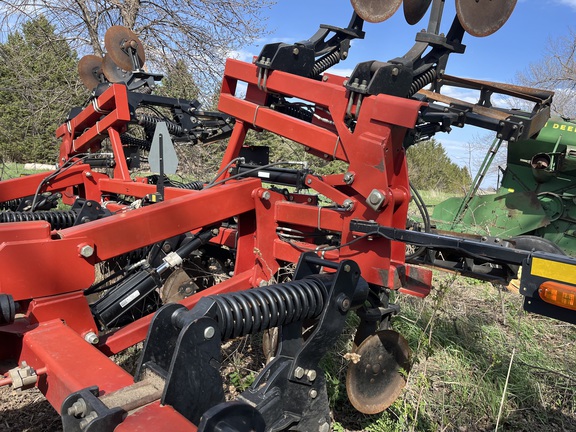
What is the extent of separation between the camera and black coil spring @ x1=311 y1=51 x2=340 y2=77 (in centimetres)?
451

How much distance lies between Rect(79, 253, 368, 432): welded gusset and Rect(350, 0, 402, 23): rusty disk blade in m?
2.47

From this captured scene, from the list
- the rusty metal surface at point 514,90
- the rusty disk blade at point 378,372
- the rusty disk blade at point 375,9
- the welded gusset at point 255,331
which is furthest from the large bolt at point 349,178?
the rusty metal surface at point 514,90

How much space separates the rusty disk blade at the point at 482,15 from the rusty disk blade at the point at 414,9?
2.38 ft

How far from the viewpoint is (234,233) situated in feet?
14.3

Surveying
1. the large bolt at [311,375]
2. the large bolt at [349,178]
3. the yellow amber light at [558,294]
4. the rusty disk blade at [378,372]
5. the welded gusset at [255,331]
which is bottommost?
the rusty disk blade at [378,372]

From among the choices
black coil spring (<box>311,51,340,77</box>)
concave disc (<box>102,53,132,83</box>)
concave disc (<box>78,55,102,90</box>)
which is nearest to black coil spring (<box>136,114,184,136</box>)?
concave disc (<box>102,53,132,83</box>)

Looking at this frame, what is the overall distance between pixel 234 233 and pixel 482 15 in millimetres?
2525

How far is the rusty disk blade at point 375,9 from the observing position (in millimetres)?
3857

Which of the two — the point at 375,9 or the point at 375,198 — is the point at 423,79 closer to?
the point at 375,9

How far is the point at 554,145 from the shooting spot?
7910 mm

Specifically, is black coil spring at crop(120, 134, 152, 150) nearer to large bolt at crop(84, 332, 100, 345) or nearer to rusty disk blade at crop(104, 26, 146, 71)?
rusty disk blade at crop(104, 26, 146, 71)

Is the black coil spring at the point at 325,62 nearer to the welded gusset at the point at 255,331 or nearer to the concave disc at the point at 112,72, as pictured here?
the welded gusset at the point at 255,331

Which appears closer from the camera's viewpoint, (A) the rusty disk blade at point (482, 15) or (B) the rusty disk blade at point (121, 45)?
(A) the rusty disk blade at point (482, 15)

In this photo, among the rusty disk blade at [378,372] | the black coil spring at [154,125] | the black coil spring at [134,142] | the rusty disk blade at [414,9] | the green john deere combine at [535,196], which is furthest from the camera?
the green john deere combine at [535,196]
